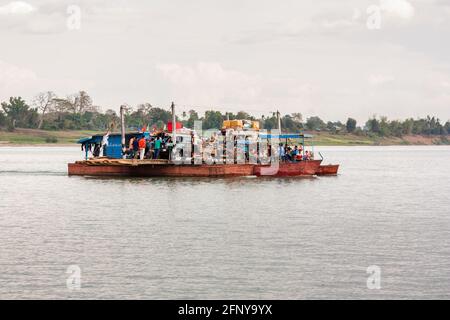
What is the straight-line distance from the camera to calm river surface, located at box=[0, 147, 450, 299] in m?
22.5

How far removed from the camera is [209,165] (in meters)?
60.6

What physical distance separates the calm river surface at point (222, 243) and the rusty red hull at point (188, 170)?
5.04m

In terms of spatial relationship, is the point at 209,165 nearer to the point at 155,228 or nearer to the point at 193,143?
the point at 193,143

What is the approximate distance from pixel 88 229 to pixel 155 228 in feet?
9.92

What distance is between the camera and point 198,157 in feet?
204

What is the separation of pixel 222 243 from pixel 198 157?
3232 cm

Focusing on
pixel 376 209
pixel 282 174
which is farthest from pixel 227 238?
pixel 282 174

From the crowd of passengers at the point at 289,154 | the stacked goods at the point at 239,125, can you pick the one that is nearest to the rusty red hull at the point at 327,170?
the crowd of passengers at the point at 289,154

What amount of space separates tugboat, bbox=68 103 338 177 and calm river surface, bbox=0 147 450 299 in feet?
17.1

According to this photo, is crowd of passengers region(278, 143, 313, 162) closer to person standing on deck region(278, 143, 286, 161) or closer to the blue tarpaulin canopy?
person standing on deck region(278, 143, 286, 161)

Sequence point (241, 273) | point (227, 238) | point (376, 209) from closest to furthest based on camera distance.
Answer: point (241, 273)
point (227, 238)
point (376, 209)

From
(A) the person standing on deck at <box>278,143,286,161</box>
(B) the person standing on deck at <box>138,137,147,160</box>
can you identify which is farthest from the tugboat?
(B) the person standing on deck at <box>138,137,147,160</box>

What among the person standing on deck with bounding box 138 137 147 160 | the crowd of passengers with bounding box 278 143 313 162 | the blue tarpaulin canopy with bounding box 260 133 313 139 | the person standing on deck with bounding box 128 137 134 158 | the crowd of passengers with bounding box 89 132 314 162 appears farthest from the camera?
the blue tarpaulin canopy with bounding box 260 133 313 139
